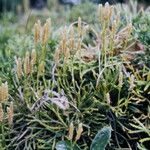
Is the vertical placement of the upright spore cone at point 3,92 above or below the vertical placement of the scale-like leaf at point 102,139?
above

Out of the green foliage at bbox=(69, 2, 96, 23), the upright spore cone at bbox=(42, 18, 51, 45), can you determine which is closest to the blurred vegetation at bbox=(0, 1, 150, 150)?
the upright spore cone at bbox=(42, 18, 51, 45)

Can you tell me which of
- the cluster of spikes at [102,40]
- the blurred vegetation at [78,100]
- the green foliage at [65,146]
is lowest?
the green foliage at [65,146]

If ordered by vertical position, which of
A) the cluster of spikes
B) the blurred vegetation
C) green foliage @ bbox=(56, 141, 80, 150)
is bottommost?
green foliage @ bbox=(56, 141, 80, 150)

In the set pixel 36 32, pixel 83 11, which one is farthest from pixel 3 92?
pixel 83 11

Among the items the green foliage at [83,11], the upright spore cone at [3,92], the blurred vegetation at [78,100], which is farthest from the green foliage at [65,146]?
the green foliage at [83,11]

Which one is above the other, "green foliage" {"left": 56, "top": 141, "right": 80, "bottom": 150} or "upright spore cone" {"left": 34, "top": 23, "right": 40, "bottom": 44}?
"upright spore cone" {"left": 34, "top": 23, "right": 40, "bottom": 44}

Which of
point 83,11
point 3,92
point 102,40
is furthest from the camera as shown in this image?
point 83,11

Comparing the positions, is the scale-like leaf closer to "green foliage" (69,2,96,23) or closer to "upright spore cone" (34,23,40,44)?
"upright spore cone" (34,23,40,44)

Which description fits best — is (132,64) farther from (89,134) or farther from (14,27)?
(14,27)

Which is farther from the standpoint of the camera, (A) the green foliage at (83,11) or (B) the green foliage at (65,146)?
(A) the green foliage at (83,11)

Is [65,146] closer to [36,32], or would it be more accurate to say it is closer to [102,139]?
[102,139]

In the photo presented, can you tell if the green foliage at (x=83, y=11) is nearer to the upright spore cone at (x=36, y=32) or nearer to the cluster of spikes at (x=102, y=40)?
the cluster of spikes at (x=102, y=40)

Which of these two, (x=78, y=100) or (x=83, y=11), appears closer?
(x=78, y=100)
